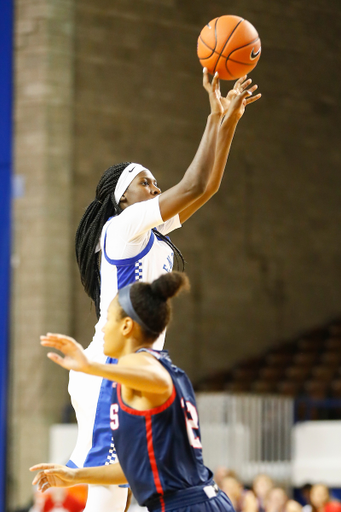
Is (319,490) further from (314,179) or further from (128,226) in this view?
(314,179)

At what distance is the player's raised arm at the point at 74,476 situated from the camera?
282cm

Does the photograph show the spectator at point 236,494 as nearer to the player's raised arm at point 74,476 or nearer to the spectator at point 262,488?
the spectator at point 262,488

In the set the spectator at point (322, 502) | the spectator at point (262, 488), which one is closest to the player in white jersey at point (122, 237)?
the spectator at point (322, 502)

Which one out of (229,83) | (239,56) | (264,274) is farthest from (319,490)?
(229,83)

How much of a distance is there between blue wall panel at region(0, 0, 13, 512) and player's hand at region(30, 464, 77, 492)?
4.89 meters

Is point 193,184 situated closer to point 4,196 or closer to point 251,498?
point 4,196

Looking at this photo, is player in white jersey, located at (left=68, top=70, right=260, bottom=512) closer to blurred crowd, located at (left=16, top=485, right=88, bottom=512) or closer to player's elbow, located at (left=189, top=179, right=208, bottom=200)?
player's elbow, located at (left=189, top=179, right=208, bottom=200)

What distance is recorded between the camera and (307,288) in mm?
14727

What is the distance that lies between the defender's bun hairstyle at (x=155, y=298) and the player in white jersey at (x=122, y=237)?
45 cm

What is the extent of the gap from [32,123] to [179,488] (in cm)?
989

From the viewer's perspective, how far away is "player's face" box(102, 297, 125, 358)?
2713 millimetres

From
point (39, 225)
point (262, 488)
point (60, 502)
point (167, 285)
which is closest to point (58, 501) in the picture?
point (60, 502)

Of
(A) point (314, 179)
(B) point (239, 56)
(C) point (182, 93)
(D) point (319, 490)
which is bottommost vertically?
(D) point (319, 490)

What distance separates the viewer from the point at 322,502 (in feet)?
25.7
